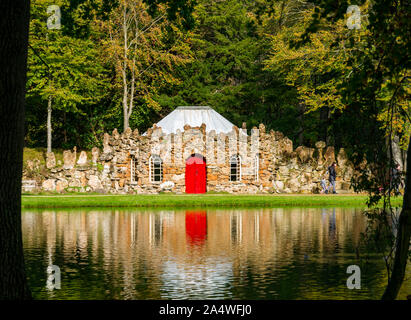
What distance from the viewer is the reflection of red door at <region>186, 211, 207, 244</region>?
22.1 m

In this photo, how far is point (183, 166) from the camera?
47688 mm

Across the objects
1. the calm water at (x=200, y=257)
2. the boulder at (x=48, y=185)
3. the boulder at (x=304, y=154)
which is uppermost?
the boulder at (x=304, y=154)

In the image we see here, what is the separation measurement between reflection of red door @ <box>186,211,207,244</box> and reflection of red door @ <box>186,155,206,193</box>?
13959 mm

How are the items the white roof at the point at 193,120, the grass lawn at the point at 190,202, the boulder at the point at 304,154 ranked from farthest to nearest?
1. the white roof at the point at 193,120
2. the boulder at the point at 304,154
3. the grass lawn at the point at 190,202

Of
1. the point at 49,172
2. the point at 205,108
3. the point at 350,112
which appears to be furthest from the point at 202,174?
the point at 350,112

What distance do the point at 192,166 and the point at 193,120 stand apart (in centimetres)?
471

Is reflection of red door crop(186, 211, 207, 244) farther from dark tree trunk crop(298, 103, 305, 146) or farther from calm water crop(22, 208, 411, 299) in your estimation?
dark tree trunk crop(298, 103, 305, 146)

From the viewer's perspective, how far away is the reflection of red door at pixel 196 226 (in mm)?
22081

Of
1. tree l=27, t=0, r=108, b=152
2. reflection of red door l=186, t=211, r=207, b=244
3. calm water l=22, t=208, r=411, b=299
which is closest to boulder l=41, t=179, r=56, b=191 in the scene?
tree l=27, t=0, r=108, b=152

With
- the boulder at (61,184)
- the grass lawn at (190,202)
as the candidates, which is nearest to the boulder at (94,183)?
the boulder at (61,184)

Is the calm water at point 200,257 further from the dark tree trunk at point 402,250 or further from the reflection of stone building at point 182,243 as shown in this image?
the dark tree trunk at point 402,250

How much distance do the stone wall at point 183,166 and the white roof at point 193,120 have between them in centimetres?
216

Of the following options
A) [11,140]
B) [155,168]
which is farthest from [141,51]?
[11,140]

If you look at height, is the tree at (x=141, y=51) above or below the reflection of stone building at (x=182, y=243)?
above
